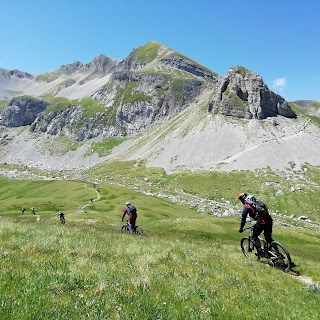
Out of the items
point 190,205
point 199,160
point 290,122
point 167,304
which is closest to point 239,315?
point 167,304

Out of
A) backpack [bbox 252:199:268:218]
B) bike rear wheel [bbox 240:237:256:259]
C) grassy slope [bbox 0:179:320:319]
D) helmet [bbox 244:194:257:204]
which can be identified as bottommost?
bike rear wheel [bbox 240:237:256:259]

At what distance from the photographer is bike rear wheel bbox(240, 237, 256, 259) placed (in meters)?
21.0

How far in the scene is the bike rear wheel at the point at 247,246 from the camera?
21.0m

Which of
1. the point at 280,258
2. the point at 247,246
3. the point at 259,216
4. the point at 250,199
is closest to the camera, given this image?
the point at 280,258

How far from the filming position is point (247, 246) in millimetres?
22156

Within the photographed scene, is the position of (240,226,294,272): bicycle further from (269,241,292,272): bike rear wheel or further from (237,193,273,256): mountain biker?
(237,193,273,256): mountain biker

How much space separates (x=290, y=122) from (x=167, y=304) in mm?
206733

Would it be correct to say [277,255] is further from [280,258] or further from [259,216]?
[259,216]

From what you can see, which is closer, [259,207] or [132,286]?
[132,286]

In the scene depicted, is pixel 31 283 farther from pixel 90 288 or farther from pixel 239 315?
pixel 239 315

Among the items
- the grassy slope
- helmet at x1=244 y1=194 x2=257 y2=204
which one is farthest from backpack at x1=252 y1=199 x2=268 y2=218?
the grassy slope

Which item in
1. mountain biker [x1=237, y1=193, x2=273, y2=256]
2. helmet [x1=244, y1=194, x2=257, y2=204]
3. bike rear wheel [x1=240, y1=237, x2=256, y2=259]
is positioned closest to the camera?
helmet [x1=244, y1=194, x2=257, y2=204]

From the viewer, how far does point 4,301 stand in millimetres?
6777

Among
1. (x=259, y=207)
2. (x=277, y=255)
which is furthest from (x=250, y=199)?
(x=277, y=255)
